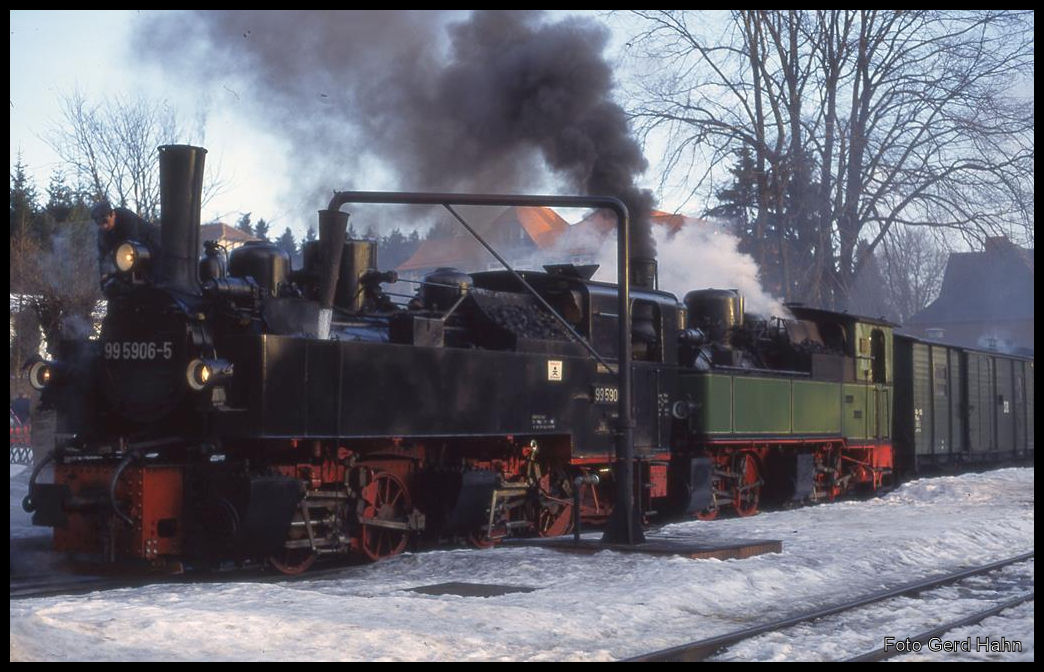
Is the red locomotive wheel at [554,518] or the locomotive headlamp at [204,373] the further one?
the red locomotive wheel at [554,518]

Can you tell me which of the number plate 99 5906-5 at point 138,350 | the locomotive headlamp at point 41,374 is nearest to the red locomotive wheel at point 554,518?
the number plate 99 5906-5 at point 138,350

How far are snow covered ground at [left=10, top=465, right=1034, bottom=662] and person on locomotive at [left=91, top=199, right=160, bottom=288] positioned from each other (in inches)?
124

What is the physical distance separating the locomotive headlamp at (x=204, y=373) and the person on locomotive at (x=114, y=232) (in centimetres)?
145

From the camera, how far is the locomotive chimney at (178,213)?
1044 cm

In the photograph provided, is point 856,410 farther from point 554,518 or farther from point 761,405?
point 554,518

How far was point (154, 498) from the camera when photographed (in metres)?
9.83

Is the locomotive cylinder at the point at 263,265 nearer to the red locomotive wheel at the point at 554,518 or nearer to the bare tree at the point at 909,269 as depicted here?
the red locomotive wheel at the point at 554,518

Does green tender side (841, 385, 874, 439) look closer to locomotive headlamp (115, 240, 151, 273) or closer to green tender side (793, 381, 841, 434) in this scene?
green tender side (793, 381, 841, 434)

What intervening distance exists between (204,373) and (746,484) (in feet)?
33.2

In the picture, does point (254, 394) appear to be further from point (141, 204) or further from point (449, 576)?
point (141, 204)

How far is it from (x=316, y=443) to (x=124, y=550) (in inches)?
73.1

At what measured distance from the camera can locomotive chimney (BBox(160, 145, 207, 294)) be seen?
10438 mm

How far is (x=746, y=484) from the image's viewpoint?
57.7ft

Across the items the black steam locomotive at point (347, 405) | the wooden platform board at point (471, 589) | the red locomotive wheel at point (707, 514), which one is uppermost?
the black steam locomotive at point (347, 405)
